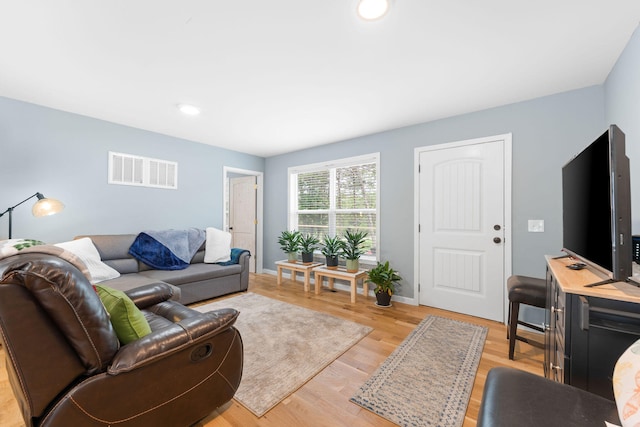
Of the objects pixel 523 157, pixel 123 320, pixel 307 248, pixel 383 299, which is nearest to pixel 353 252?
pixel 383 299

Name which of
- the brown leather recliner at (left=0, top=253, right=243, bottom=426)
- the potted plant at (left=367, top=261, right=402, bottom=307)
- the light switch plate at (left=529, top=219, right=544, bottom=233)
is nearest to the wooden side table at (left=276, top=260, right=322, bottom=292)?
the potted plant at (left=367, top=261, right=402, bottom=307)

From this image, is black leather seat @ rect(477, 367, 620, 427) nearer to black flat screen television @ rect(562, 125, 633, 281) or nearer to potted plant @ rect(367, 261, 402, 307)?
black flat screen television @ rect(562, 125, 633, 281)

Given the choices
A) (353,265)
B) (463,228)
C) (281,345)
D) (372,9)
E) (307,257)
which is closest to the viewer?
(372,9)

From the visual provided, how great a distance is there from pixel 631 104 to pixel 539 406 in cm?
211

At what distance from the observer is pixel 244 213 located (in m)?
5.30

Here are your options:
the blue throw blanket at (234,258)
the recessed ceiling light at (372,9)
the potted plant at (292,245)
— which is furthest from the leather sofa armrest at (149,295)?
the recessed ceiling light at (372,9)

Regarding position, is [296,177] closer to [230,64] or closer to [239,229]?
[239,229]

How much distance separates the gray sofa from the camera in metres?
3.02

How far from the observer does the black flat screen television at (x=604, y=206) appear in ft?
3.56

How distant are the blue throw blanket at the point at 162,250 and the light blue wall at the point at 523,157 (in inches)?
110

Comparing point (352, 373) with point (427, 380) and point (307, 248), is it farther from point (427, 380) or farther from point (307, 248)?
point (307, 248)

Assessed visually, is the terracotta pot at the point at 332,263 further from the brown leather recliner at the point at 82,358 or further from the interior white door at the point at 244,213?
the brown leather recliner at the point at 82,358

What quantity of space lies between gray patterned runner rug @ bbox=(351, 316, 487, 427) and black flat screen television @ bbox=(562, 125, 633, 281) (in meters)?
1.10

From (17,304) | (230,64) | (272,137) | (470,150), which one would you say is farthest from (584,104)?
(17,304)
